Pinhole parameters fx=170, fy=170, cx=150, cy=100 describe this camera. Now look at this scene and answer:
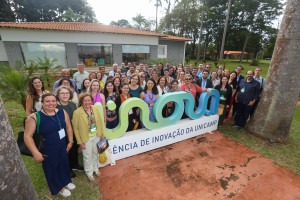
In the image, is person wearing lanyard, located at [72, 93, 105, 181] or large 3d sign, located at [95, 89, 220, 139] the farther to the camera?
large 3d sign, located at [95, 89, 220, 139]

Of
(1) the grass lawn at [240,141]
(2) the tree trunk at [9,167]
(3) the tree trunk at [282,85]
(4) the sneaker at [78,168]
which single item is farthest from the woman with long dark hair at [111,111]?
(3) the tree trunk at [282,85]

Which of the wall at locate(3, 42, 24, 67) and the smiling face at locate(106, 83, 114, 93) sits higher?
the wall at locate(3, 42, 24, 67)

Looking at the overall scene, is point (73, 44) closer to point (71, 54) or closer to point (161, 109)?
point (71, 54)

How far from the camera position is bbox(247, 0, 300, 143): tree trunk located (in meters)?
4.14

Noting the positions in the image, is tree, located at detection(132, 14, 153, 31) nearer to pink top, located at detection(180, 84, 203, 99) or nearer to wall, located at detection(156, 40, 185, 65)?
wall, located at detection(156, 40, 185, 65)

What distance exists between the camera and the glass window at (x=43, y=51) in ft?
42.5

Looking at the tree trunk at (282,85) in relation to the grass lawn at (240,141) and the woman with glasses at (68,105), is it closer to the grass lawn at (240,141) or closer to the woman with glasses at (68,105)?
the grass lawn at (240,141)

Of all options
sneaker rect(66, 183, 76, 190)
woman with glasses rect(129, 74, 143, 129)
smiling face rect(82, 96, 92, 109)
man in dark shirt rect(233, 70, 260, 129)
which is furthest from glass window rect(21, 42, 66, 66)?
man in dark shirt rect(233, 70, 260, 129)

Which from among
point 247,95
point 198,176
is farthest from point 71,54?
point 198,176

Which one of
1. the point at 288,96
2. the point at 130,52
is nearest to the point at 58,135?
the point at 288,96

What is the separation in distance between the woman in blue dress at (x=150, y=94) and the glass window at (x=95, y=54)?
1247 cm

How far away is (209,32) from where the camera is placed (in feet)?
121

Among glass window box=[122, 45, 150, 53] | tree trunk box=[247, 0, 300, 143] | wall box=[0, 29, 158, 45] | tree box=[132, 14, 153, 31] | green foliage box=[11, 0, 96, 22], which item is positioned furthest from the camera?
tree box=[132, 14, 153, 31]

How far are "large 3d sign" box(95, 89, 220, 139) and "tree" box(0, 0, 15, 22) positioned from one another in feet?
109
